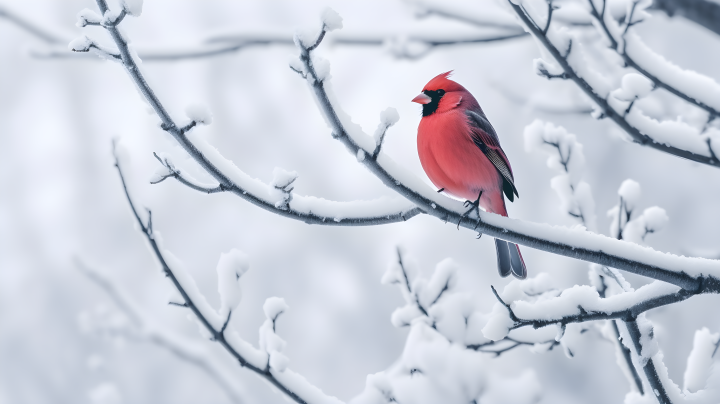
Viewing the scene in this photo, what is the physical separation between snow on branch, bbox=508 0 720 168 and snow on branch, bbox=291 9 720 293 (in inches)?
20.1

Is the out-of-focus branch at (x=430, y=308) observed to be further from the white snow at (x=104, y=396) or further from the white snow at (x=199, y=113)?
the white snow at (x=104, y=396)

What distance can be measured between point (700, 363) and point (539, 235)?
3.42 ft

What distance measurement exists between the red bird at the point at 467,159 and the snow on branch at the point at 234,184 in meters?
0.71

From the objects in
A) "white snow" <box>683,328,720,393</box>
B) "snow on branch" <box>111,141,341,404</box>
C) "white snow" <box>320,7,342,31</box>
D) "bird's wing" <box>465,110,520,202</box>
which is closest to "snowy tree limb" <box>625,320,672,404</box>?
"white snow" <box>683,328,720,393</box>

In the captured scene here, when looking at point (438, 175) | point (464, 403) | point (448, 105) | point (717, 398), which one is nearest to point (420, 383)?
point (464, 403)

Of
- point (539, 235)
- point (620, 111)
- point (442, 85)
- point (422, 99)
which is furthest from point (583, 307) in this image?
point (442, 85)

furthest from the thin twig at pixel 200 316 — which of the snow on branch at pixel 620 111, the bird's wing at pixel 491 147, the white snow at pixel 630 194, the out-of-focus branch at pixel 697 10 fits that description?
the out-of-focus branch at pixel 697 10

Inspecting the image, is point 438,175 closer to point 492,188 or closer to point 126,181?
point 492,188

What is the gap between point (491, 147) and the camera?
251 centimetres

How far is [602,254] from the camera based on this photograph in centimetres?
162

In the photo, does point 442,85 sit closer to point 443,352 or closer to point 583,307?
point 443,352

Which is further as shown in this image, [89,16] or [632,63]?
[632,63]

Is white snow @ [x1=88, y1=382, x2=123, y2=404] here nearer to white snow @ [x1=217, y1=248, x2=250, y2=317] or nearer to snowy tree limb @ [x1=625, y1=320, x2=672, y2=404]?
white snow @ [x1=217, y1=248, x2=250, y2=317]

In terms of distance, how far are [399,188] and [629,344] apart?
3.04ft
